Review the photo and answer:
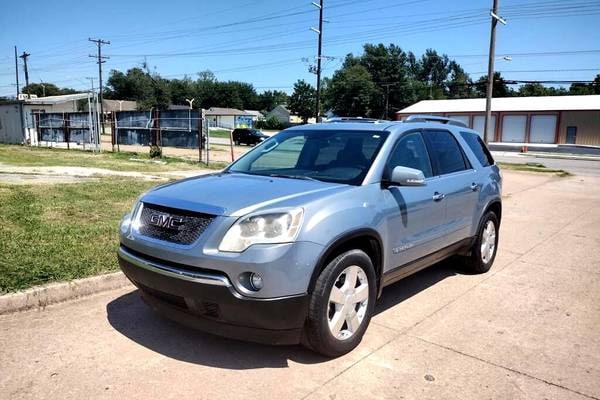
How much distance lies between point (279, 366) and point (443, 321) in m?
1.73

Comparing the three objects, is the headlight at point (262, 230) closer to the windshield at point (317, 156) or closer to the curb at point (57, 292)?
the windshield at point (317, 156)

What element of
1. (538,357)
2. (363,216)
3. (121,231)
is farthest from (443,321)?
(121,231)

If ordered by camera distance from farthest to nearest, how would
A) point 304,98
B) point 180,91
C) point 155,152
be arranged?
point 180,91 < point 304,98 < point 155,152

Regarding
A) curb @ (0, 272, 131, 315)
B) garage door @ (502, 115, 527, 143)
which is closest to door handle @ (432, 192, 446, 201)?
curb @ (0, 272, 131, 315)

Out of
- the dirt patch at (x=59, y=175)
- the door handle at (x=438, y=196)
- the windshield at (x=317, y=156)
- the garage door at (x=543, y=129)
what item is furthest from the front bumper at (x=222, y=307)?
the garage door at (x=543, y=129)

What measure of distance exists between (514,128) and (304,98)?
65576 millimetres

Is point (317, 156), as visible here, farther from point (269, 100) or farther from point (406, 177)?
point (269, 100)

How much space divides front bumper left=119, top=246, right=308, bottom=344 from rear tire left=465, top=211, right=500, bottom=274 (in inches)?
127

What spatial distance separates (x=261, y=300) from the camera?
323 cm

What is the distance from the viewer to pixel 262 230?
11.0 feet

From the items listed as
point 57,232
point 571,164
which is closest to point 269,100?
point 571,164

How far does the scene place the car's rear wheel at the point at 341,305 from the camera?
3.48m

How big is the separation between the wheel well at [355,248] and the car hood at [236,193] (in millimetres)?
385

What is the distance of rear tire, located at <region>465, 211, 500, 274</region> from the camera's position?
19.4 ft
